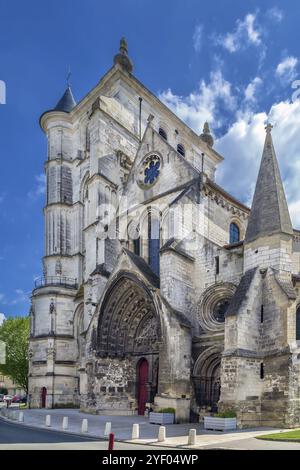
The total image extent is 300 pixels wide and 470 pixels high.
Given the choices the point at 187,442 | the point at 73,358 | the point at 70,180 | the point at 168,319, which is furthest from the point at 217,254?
the point at 70,180

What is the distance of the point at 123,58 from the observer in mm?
34656

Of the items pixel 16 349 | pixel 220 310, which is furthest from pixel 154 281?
pixel 16 349

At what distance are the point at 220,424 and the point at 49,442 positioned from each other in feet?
19.1

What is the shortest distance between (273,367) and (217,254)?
603cm

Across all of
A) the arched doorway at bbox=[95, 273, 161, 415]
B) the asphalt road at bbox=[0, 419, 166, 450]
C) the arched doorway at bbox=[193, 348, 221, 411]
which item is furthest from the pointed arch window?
the asphalt road at bbox=[0, 419, 166, 450]

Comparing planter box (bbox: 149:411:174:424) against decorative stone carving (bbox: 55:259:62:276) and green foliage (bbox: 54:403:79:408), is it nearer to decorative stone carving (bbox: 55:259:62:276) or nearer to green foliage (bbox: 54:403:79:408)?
green foliage (bbox: 54:403:79:408)

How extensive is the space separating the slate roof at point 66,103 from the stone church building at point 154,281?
2.47ft

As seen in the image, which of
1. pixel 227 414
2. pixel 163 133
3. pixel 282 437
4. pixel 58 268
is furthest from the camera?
pixel 163 133

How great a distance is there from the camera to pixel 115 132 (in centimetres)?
3231

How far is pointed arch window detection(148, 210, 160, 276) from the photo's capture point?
24.4 m

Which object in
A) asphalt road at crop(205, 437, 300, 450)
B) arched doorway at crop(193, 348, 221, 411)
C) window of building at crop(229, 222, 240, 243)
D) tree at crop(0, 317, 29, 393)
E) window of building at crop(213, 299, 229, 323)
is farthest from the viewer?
tree at crop(0, 317, 29, 393)

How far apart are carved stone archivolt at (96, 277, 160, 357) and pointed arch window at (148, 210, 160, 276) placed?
2417 mm

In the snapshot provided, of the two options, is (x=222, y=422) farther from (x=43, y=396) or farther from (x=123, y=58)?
(x=123, y=58)

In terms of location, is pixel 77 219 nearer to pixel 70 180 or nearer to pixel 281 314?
pixel 70 180
